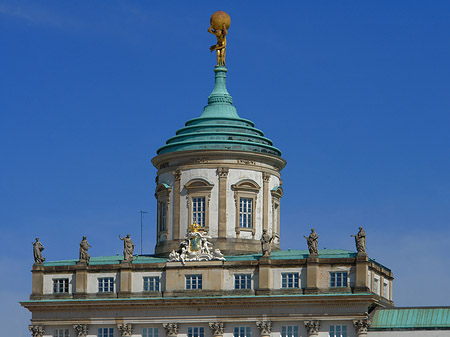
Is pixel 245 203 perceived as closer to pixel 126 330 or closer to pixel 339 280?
pixel 339 280

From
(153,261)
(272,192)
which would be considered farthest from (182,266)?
(272,192)

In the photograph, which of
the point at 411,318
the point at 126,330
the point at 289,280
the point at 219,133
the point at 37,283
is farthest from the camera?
the point at 219,133

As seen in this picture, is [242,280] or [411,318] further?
[242,280]

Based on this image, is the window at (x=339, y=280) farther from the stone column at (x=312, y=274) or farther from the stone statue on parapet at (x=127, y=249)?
the stone statue on parapet at (x=127, y=249)

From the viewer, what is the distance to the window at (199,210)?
11712cm

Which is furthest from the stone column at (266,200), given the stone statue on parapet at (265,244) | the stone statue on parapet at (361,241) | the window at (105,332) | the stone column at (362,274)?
the window at (105,332)

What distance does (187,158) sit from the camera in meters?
118

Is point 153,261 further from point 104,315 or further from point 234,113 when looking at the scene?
point 234,113

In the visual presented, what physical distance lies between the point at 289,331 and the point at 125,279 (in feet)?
44.5

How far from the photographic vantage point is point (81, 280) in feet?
378

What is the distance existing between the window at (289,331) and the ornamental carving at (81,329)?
1547 centimetres

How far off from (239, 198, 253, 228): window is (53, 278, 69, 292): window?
574 inches

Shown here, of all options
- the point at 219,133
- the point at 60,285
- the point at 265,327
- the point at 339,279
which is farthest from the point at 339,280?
the point at 60,285

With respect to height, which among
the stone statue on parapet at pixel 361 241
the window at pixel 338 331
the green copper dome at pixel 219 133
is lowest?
the window at pixel 338 331
